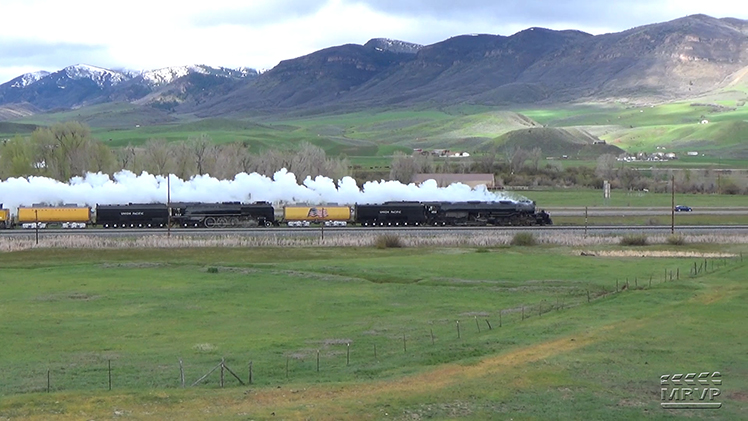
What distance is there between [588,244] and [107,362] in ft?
203

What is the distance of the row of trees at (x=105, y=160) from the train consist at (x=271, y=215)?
130 ft

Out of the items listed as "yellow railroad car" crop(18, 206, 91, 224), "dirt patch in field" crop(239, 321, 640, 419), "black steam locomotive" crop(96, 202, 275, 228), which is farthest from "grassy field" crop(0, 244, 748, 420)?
"yellow railroad car" crop(18, 206, 91, 224)

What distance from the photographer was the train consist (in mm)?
107438

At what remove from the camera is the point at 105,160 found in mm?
151875

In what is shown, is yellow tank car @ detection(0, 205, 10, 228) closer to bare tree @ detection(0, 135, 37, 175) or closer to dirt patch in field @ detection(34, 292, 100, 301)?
bare tree @ detection(0, 135, 37, 175)

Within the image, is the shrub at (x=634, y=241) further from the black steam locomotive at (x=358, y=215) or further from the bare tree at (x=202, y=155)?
the bare tree at (x=202, y=155)

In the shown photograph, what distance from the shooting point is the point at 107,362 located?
3788 centimetres

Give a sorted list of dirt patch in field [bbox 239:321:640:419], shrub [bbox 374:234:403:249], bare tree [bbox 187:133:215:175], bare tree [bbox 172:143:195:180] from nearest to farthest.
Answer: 1. dirt patch in field [bbox 239:321:640:419]
2. shrub [bbox 374:234:403:249]
3. bare tree [bbox 172:143:195:180]
4. bare tree [bbox 187:133:215:175]

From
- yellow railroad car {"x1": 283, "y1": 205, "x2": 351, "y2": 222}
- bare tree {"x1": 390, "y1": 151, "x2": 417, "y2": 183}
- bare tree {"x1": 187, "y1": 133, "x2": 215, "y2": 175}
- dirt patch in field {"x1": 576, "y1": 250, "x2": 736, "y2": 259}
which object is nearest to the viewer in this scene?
dirt patch in field {"x1": 576, "y1": 250, "x2": 736, "y2": 259}

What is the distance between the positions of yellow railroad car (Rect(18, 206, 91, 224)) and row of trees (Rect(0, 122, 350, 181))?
126 ft

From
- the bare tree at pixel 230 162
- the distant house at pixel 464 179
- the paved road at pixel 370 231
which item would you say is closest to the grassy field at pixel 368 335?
the paved road at pixel 370 231

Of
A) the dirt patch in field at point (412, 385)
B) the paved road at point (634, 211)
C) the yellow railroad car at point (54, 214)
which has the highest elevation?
the yellow railroad car at point (54, 214)

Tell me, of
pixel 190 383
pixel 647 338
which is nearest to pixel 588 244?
pixel 647 338

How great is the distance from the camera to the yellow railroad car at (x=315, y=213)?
11131 centimetres
